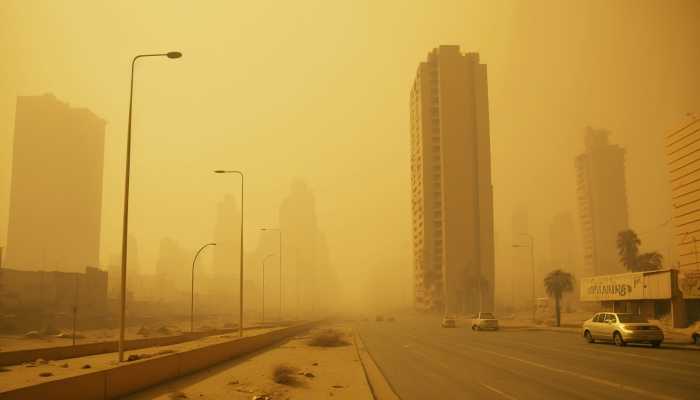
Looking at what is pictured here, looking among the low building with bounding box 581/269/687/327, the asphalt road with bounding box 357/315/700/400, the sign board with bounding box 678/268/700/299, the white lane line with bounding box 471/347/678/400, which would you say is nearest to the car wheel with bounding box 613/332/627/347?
the asphalt road with bounding box 357/315/700/400

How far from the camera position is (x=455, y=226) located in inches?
5881

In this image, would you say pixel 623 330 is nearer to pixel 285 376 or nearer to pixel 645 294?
pixel 645 294

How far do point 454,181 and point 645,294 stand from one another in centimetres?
10643

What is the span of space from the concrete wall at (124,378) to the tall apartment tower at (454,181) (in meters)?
123

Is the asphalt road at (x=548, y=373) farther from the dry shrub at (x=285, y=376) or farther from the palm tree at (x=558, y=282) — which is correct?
the palm tree at (x=558, y=282)

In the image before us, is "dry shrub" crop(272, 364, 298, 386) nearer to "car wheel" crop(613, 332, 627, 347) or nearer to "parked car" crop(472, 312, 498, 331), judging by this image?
"car wheel" crop(613, 332, 627, 347)

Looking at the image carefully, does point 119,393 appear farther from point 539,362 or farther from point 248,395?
point 539,362

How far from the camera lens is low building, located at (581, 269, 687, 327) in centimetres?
4178

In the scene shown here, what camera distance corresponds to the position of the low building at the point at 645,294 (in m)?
41.8

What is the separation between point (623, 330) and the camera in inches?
1148

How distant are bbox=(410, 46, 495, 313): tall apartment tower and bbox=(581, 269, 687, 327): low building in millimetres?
91089

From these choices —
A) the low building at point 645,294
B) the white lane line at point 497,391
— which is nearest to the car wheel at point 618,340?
the low building at point 645,294

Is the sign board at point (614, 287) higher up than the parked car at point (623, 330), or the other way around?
the sign board at point (614, 287)

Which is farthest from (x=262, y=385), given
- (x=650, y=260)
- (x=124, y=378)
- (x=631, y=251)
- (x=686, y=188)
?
(x=631, y=251)
